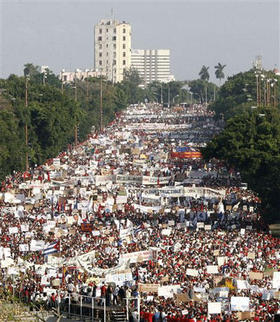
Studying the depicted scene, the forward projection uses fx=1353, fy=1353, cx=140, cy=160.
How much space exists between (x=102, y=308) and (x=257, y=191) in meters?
30.8

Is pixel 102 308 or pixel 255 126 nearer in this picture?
pixel 102 308

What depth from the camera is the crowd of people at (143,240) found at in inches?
1638

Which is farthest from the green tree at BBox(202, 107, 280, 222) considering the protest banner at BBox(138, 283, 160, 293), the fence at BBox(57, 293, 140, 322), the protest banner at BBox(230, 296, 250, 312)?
the protest banner at BBox(230, 296, 250, 312)

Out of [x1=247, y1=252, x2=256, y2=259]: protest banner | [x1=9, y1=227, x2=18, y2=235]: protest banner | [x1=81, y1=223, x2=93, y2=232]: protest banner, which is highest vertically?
[x1=9, y1=227, x2=18, y2=235]: protest banner

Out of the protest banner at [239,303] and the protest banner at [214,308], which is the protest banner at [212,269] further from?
the protest banner at [214,308]

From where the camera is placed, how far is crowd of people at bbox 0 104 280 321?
4159 cm

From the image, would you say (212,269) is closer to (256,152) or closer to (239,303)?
(239,303)

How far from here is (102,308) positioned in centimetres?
3988

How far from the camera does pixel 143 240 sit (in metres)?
55.1

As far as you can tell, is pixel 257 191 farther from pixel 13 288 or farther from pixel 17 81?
pixel 17 81

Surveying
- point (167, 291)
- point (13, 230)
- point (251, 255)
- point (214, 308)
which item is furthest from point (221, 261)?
point (13, 230)

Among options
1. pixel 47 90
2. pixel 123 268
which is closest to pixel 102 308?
pixel 123 268

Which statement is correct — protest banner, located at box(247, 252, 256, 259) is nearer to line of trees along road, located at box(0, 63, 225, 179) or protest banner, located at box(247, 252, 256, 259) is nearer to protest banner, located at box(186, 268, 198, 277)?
protest banner, located at box(186, 268, 198, 277)

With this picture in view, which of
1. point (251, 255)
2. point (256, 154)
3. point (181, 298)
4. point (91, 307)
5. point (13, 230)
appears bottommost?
point (91, 307)
